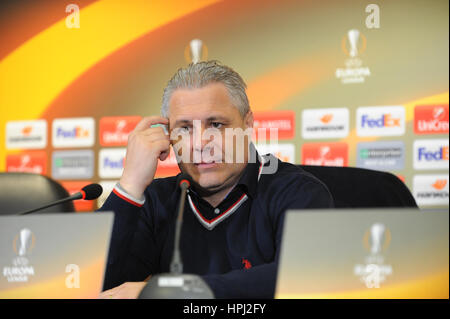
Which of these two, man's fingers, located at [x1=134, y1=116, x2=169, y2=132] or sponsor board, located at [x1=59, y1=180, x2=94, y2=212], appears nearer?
man's fingers, located at [x1=134, y1=116, x2=169, y2=132]

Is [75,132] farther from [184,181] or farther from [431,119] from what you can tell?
[184,181]

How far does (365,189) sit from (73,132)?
212 centimetres

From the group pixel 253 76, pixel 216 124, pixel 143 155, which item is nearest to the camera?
pixel 143 155

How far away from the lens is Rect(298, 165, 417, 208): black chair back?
1.85 meters

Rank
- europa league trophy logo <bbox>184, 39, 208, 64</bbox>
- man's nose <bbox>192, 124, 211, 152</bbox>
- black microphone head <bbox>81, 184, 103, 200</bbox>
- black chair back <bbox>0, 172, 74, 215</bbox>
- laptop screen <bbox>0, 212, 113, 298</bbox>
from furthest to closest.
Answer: europa league trophy logo <bbox>184, 39, 208, 64</bbox> < black chair back <bbox>0, 172, 74, 215</bbox> < man's nose <bbox>192, 124, 211, 152</bbox> < black microphone head <bbox>81, 184, 103, 200</bbox> < laptop screen <bbox>0, 212, 113, 298</bbox>

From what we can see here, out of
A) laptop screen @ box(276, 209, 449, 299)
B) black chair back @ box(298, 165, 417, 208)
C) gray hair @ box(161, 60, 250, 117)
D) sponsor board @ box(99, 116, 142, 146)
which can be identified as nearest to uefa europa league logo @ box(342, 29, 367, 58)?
sponsor board @ box(99, 116, 142, 146)

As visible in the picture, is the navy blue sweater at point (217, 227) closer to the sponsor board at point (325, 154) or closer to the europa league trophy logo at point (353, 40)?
the sponsor board at point (325, 154)

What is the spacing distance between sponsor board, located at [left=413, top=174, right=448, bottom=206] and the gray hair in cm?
156

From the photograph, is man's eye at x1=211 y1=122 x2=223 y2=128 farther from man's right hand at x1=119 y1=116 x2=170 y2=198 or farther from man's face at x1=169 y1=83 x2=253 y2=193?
man's right hand at x1=119 y1=116 x2=170 y2=198

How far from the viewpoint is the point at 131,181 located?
5.13 feet

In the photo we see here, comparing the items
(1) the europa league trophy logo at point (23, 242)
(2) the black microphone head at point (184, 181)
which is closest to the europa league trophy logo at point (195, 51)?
(2) the black microphone head at point (184, 181)

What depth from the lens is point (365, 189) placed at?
1.88 metres

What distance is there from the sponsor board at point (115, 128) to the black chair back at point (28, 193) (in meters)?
1.34

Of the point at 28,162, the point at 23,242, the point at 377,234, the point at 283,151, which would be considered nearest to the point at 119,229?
the point at 23,242
